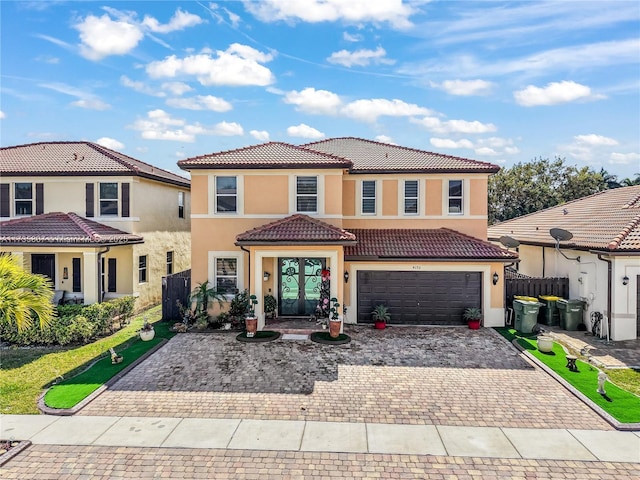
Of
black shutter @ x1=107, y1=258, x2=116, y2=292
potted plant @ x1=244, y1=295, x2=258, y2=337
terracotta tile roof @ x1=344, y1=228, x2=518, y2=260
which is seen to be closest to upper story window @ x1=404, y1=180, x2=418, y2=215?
terracotta tile roof @ x1=344, y1=228, x2=518, y2=260

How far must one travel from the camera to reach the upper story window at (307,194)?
15.9m

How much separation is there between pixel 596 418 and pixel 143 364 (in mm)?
11943

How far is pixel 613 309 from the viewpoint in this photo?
13500 millimetres

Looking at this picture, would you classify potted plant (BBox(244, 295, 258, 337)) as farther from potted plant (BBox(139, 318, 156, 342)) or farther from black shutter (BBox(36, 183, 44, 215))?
black shutter (BBox(36, 183, 44, 215))

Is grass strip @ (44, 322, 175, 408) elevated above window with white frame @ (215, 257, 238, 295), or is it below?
below

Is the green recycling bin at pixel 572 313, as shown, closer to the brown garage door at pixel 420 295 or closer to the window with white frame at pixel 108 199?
the brown garage door at pixel 420 295

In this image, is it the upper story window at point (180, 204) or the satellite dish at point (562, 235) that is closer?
the satellite dish at point (562, 235)

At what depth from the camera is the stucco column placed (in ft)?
52.6

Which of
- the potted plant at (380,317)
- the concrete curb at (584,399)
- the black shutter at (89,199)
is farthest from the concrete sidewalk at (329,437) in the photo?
the black shutter at (89,199)

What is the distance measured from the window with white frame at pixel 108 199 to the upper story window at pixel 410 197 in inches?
544

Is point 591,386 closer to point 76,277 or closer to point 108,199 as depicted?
point 108,199

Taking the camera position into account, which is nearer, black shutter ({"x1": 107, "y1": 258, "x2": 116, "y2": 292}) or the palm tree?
the palm tree

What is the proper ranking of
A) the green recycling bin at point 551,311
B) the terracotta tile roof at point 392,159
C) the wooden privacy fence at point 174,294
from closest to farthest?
the green recycling bin at point 551,311 < the wooden privacy fence at point 174,294 < the terracotta tile roof at point 392,159

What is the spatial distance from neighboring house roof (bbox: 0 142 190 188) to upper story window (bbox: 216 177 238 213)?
4.70 m
